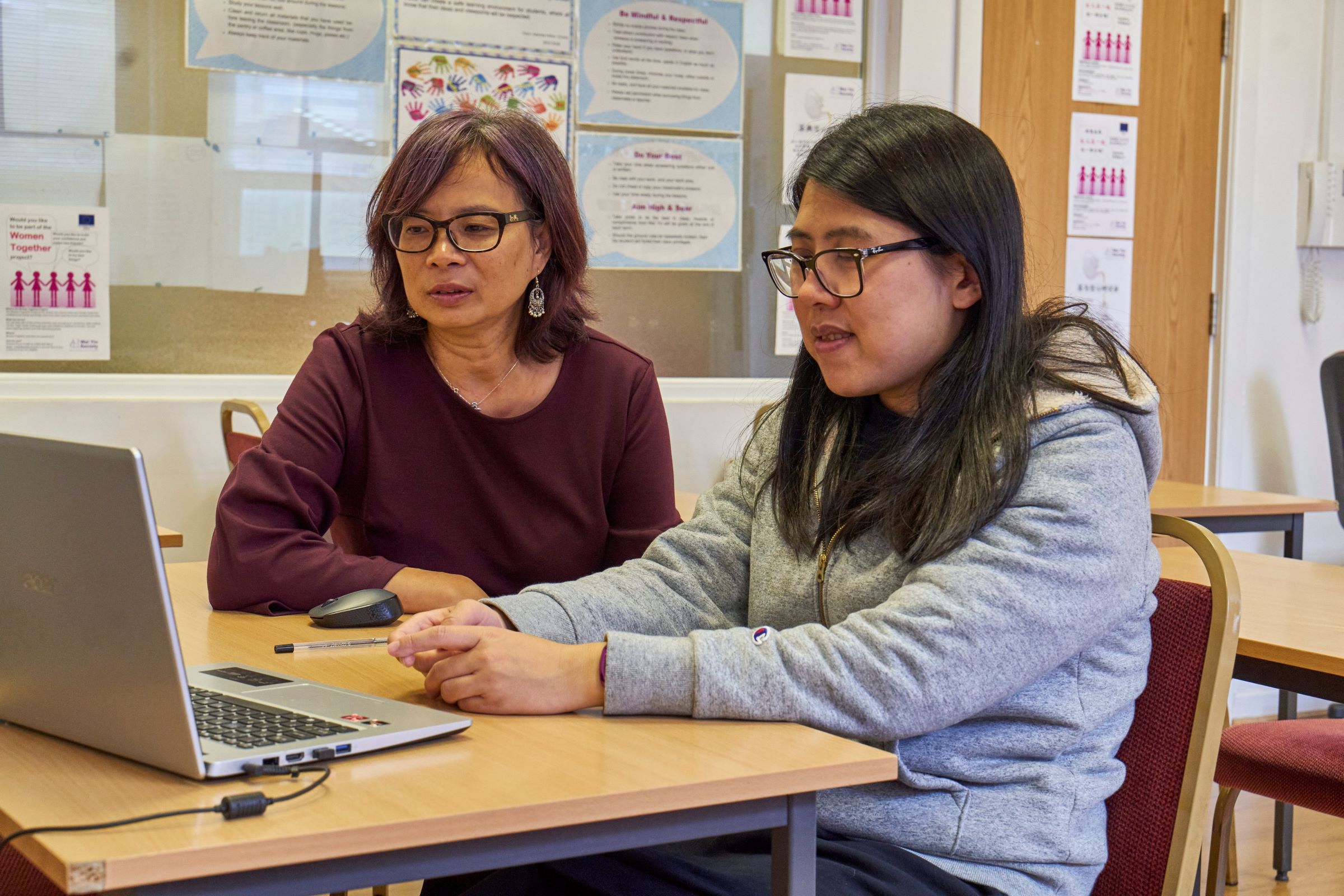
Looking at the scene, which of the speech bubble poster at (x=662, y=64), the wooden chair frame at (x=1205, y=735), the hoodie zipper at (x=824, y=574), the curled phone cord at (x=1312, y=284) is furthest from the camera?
the curled phone cord at (x=1312, y=284)

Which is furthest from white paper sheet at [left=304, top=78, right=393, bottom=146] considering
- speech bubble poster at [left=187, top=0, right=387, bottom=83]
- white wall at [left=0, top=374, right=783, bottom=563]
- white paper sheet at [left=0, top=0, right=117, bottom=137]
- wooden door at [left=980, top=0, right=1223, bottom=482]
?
wooden door at [left=980, top=0, right=1223, bottom=482]

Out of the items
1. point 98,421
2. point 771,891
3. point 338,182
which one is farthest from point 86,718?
point 338,182

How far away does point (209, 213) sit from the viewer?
120 inches

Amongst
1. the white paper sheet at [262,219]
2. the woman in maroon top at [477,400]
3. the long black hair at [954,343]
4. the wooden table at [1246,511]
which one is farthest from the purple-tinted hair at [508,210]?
the wooden table at [1246,511]

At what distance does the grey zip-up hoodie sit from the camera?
42.2 inches

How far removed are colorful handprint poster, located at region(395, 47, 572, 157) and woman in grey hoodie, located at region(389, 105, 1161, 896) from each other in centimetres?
208

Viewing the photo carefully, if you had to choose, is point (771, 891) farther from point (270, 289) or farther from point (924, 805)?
point (270, 289)

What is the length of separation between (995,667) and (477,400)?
3.23 ft

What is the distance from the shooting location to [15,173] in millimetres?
2895

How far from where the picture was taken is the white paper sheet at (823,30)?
3.65 metres

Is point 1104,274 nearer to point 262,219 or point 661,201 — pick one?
point 661,201

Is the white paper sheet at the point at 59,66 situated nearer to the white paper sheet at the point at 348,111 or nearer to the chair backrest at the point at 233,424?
the white paper sheet at the point at 348,111

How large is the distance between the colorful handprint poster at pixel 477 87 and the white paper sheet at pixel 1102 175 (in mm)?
1591

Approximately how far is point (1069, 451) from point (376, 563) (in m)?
0.88
